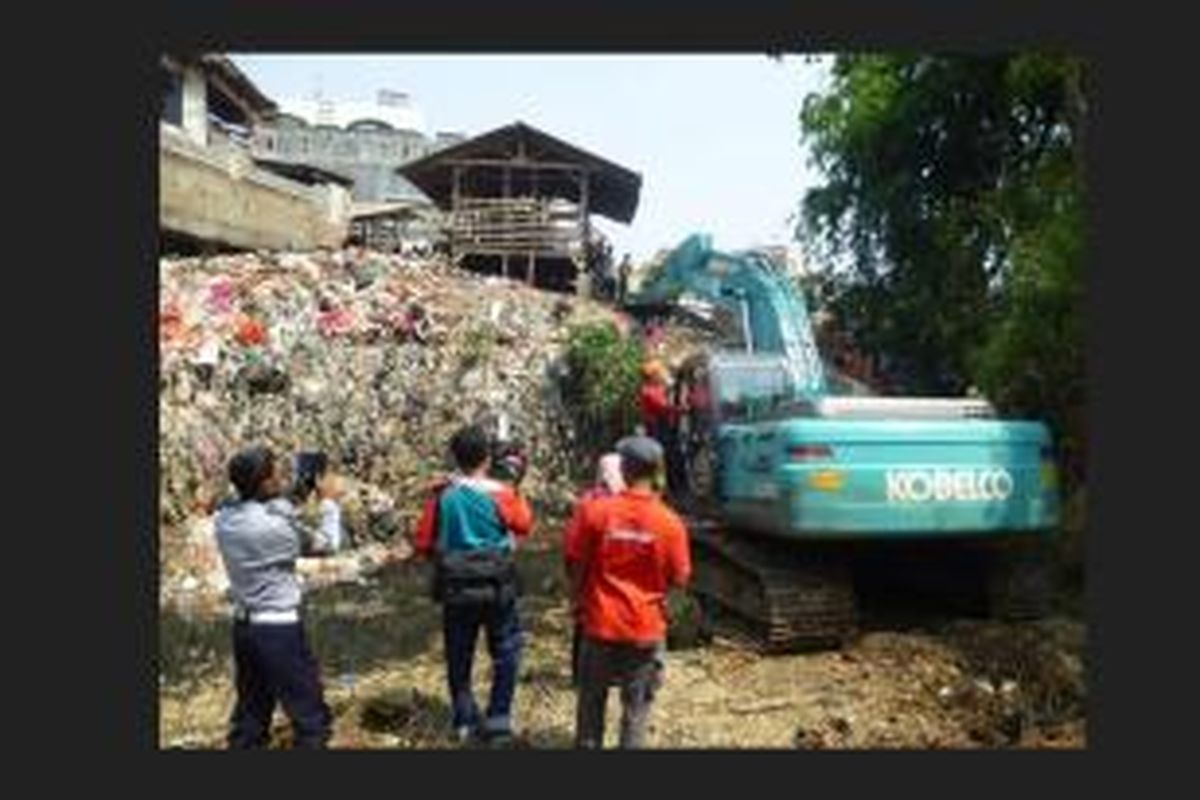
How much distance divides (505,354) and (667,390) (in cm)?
723

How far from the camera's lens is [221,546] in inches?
273

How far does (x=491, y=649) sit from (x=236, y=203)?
72.6 ft

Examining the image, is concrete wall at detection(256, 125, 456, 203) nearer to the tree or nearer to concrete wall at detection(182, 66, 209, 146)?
concrete wall at detection(182, 66, 209, 146)

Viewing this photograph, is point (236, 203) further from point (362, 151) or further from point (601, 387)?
point (362, 151)

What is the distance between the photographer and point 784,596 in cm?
1020

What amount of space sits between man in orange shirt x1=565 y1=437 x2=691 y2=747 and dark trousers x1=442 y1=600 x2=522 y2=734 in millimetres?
886

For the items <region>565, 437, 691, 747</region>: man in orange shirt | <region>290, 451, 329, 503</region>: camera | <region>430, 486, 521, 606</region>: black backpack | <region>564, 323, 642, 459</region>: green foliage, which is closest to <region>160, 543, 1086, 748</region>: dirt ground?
<region>430, 486, 521, 606</region>: black backpack

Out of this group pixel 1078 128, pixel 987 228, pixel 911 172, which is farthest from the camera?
pixel 911 172

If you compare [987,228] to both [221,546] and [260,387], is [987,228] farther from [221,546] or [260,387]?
Answer: [221,546]

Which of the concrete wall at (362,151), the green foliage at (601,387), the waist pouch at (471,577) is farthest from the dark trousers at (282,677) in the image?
the concrete wall at (362,151)

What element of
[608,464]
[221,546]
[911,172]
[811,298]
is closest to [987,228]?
[911,172]

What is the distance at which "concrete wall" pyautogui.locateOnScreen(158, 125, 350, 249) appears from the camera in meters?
26.0

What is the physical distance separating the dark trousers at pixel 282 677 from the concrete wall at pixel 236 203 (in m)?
18.1

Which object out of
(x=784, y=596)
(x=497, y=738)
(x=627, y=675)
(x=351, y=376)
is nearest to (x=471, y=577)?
(x=497, y=738)
